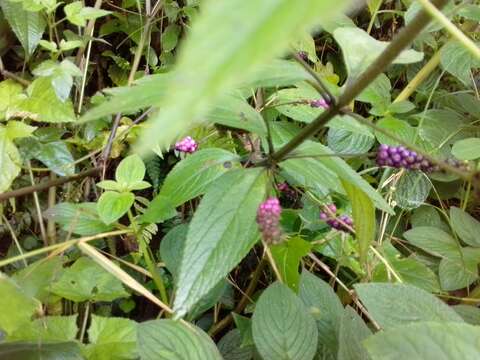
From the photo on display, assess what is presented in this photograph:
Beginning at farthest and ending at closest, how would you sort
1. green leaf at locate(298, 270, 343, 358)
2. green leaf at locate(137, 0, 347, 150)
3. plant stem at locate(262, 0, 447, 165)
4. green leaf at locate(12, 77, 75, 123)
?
1. green leaf at locate(12, 77, 75, 123)
2. green leaf at locate(298, 270, 343, 358)
3. plant stem at locate(262, 0, 447, 165)
4. green leaf at locate(137, 0, 347, 150)

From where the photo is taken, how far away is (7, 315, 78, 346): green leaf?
64 centimetres

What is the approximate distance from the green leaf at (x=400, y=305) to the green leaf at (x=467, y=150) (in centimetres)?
40

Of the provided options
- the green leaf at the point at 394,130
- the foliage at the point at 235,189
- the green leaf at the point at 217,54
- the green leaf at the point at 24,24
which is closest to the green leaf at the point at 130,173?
the foliage at the point at 235,189

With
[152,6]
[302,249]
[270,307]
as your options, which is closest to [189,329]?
[270,307]

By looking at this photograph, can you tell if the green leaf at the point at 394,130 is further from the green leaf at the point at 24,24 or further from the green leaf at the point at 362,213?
the green leaf at the point at 24,24

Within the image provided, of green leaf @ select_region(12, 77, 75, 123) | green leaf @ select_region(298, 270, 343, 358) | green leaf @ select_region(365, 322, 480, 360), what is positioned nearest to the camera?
green leaf @ select_region(365, 322, 480, 360)

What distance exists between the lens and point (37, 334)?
25.9 inches

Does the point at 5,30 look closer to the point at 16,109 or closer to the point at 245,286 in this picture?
the point at 16,109

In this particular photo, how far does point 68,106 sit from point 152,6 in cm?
46

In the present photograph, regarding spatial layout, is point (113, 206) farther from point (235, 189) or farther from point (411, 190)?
point (411, 190)

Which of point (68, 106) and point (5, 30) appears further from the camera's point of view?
point (5, 30)

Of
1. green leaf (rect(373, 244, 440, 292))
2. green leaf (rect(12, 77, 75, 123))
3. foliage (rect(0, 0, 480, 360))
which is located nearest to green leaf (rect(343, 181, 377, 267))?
foliage (rect(0, 0, 480, 360))

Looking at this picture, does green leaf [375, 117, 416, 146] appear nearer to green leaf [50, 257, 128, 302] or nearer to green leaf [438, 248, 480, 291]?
green leaf [438, 248, 480, 291]

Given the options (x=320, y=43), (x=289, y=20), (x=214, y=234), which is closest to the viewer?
(x=289, y=20)
